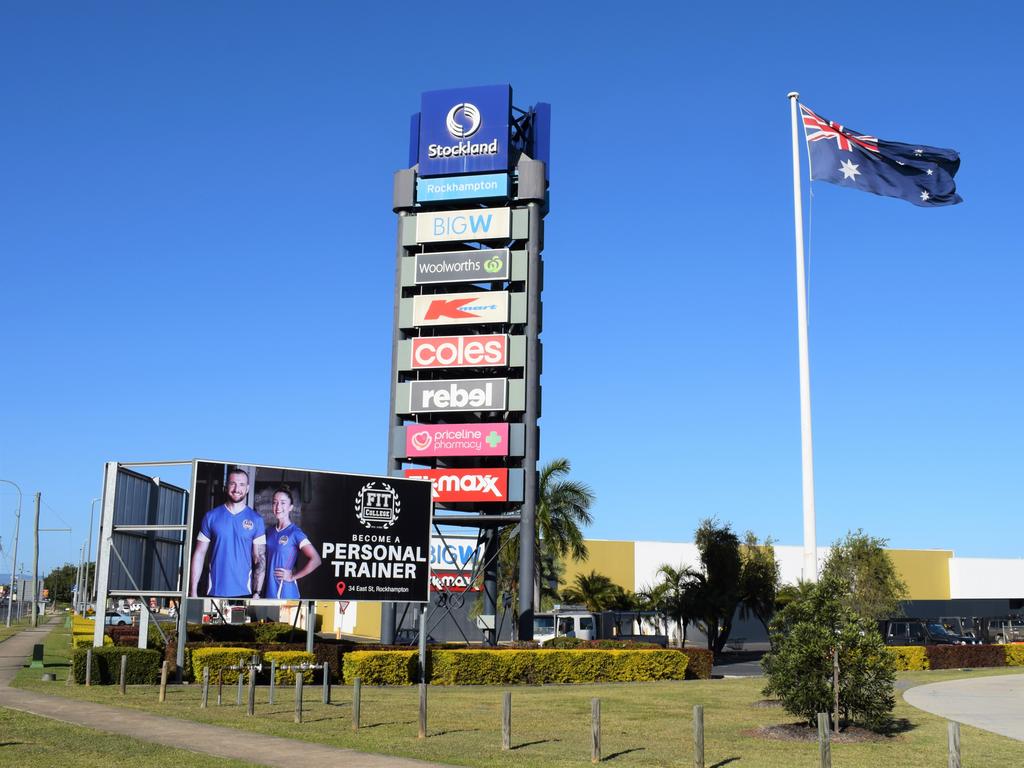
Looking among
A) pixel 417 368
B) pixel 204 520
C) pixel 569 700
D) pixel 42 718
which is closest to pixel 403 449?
pixel 417 368

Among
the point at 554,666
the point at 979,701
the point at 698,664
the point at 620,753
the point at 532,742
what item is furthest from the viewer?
the point at 698,664

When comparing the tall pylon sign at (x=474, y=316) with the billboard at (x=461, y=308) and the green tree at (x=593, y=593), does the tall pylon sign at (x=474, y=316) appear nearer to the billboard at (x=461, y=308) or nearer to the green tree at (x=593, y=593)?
A: the billboard at (x=461, y=308)

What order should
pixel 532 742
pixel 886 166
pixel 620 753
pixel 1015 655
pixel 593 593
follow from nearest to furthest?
pixel 620 753 < pixel 532 742 < pixel 886 166 < pixel 1015 655 < pixel 593 593

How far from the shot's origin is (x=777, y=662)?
23.9 metres

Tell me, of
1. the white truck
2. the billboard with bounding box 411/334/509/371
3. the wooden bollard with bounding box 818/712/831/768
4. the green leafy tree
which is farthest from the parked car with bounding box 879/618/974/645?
the wooden bollard with bounding box 818/712/831/768

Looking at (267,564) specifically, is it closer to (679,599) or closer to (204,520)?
(204,520)

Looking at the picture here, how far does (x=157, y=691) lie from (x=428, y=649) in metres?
10.9

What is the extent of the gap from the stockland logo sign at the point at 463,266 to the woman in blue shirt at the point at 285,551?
17.9m

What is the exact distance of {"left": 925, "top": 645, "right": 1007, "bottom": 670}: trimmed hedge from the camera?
5112 cm

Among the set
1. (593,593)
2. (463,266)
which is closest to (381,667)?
(463,266)

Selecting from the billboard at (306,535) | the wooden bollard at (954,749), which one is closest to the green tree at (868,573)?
the billboard at (306,535)

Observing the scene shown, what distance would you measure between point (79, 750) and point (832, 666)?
48.3 ft

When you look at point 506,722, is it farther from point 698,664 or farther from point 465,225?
point 465,225

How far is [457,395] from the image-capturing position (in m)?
50.4
